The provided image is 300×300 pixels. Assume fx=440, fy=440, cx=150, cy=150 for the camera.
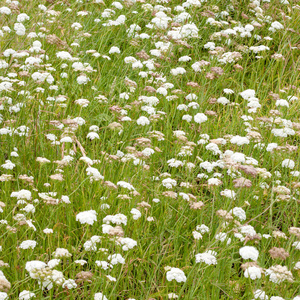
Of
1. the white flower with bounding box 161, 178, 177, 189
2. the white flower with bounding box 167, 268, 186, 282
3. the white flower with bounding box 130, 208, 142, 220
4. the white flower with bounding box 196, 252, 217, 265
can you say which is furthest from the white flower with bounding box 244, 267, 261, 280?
the white flower with bounding box 161, 178, 177, 189

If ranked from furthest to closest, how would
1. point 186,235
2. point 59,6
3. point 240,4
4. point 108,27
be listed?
1. point 240,4
2. point 59,6
3. point 108,27
4. point 186,235

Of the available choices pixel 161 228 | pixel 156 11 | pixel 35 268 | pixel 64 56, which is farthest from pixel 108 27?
pixel 35 268

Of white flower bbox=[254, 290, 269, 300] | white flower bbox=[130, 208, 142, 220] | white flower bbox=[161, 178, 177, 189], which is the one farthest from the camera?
white flower bbox=[161, 178, 177, 189]

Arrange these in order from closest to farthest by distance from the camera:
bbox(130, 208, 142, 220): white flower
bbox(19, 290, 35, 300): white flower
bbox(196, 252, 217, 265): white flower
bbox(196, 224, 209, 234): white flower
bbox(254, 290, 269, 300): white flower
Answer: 1. bbox(19, 290, 35, 300): white flower
2. bbox(254, 290, 269, 300): white flower
3. bbox(196, 252, 217, 265): white flower
4. bbox(130, 208, 142, 220): white flower
5. bbox(196, 224, 209, 234): white flower

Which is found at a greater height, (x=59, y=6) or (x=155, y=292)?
(x=59, y=6)

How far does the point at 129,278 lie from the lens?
2488 millimetres

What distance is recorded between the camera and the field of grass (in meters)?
2.25

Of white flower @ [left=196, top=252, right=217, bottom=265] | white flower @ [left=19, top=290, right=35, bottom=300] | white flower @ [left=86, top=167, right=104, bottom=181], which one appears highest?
white flower @ [left=86, top=167, right=104, bottom=181]

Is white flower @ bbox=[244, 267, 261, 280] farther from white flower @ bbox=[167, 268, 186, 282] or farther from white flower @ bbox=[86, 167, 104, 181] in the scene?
white flower @ bbox=[86, 167, 104, 181]

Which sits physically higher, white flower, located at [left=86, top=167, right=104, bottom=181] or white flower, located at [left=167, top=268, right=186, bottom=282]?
white flower, located at [left=86, top=167, right=104, bottom=181]

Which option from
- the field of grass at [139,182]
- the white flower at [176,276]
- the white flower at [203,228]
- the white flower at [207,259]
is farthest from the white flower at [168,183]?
the white flower at [176,276]

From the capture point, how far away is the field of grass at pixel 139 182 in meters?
2.25

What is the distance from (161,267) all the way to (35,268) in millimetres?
936

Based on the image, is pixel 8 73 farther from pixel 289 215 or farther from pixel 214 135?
pixel 289 215
